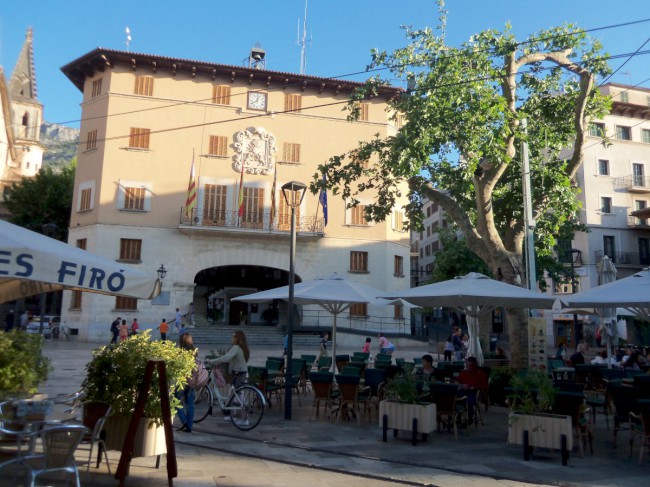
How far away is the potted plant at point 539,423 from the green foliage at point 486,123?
211 inches

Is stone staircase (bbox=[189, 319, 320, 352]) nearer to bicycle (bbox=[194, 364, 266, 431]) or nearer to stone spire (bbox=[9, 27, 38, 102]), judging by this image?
bicycle (bbox=[194, 364, 266, 431])

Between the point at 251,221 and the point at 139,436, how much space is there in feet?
80.0

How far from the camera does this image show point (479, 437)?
8.46 m

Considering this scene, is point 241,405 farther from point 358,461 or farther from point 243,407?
point 358,461

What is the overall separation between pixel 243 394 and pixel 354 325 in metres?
22.1

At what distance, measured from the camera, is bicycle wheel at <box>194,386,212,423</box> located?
9.10 meters

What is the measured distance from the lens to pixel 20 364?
6.02 m

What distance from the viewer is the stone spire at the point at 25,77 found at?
84.9 metres

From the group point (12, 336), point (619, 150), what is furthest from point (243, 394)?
point (619, 150)

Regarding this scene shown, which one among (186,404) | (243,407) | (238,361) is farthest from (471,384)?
(186,404)

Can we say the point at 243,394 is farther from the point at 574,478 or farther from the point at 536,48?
the point at 536,48

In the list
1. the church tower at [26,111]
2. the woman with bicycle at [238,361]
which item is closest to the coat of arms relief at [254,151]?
the woman with bicycle at [238,361]

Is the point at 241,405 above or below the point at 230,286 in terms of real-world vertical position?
below

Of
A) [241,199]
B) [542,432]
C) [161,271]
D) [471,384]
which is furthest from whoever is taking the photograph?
[241,199]
